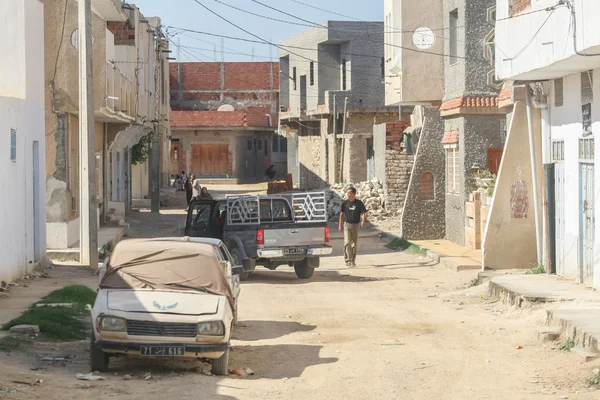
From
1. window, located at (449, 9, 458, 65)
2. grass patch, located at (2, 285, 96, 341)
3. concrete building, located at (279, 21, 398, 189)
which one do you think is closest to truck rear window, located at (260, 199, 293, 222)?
grass patch, located at (2, 285, 96, 341)

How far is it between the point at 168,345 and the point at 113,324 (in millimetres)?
641

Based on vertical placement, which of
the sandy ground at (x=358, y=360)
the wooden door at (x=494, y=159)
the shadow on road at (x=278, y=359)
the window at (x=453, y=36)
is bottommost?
the shadow on road at (x=278, y=359)

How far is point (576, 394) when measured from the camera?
10547 mm

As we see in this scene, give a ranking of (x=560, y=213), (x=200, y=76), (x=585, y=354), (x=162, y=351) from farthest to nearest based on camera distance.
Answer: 1. (x=200, y=76)
2. (x=560, y=213)
3. (x=585, y=354)
4. (x=162, y=351)

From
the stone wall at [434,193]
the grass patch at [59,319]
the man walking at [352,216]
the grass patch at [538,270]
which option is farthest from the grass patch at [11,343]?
the stone wall at [434,193]

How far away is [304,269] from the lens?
2261cm

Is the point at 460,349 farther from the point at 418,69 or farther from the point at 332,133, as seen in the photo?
the point at 332,133

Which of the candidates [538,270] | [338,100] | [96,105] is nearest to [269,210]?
[538,270]

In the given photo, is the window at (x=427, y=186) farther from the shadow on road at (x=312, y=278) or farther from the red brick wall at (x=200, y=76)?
the red brick wall at (x=200, y=76)

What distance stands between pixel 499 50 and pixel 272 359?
9957mm

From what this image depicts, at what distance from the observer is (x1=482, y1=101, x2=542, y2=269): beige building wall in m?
21.5

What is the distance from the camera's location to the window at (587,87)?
677 inches

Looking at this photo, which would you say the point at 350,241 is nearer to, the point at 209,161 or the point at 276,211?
the point at 276,211

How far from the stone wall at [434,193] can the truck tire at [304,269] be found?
23.8 ft
